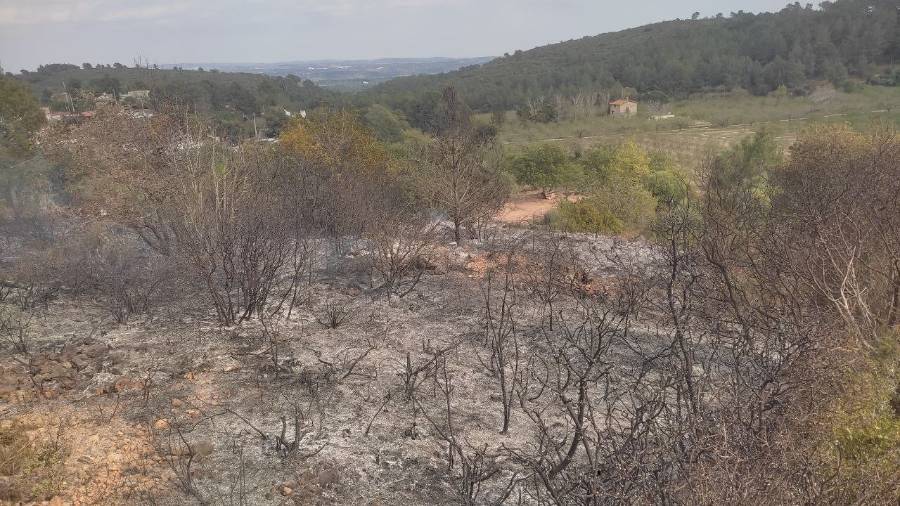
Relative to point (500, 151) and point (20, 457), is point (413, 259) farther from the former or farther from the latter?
point (500, 151)

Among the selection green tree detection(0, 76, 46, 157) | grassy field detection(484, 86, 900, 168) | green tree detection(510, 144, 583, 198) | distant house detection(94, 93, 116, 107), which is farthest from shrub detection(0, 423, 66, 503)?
grassy field detection(484, 86, 900, 168)

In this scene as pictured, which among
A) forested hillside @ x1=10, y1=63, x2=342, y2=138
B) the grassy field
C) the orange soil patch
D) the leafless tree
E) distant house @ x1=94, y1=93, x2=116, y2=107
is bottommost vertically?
the orange soil patch

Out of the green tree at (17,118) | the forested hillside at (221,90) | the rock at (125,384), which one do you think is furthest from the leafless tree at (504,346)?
the forested hillside at (221,90)

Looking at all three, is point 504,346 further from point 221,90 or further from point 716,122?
point 221,90

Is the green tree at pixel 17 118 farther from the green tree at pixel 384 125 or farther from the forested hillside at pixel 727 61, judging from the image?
the forested hillside at pixel 727 61

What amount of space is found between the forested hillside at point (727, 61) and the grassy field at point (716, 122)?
12.1 feet

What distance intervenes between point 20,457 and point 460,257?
8.50m

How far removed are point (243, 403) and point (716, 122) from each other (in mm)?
46491

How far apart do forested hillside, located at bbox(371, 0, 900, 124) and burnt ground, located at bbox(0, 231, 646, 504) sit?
42378 millimetres

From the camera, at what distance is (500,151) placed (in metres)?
28.8

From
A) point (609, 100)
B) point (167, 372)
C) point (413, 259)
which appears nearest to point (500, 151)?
point (413, 259)

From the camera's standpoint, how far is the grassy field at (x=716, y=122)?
37.9m

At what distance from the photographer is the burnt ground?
5.07 m

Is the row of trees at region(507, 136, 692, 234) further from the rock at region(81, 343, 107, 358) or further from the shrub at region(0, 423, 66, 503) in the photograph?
the shrub at region(0, 423, 66, 503)
